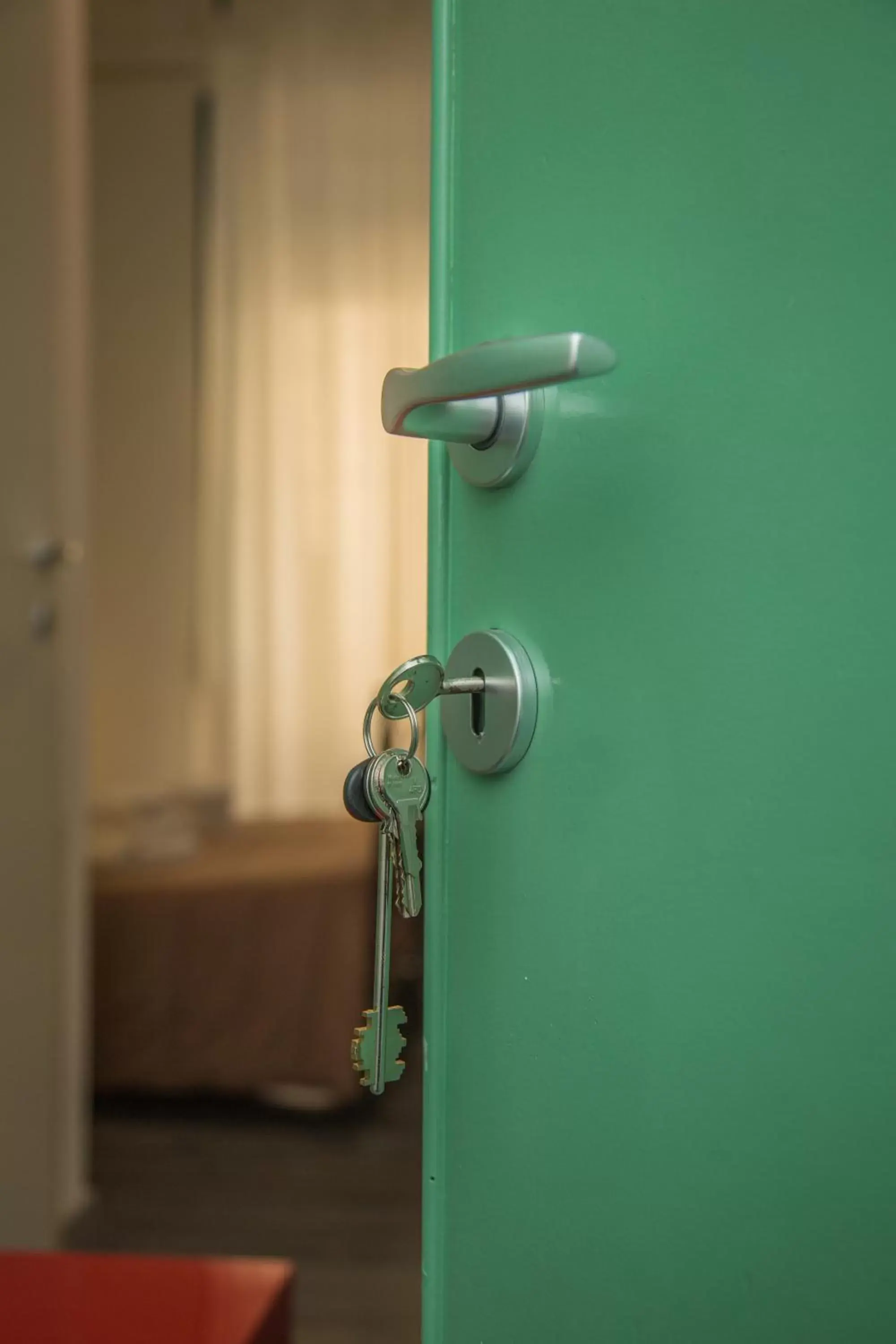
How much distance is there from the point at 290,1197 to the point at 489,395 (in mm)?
2140

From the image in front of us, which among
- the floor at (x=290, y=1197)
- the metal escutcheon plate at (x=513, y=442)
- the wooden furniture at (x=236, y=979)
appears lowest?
the floor at (x=290, y=1197)

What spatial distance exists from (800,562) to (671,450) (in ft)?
0.24

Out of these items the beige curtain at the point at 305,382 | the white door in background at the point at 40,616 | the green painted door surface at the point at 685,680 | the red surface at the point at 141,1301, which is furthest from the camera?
the beige curtain at the point at 305,382

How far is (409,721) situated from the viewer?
600 millimetres

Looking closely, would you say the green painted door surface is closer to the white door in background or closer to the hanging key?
the hanging key

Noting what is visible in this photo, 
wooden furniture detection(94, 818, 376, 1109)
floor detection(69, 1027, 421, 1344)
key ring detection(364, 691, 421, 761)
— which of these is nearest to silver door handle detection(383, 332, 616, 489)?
key ring detection(364, 691, 421, 761)

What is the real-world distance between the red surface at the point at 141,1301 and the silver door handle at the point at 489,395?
29.9 inches

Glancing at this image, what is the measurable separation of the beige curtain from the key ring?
11.3 ft

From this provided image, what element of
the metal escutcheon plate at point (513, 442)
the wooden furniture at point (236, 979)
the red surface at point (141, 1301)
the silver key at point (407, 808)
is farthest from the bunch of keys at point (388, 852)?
the wooden furniture at point (236, 979)

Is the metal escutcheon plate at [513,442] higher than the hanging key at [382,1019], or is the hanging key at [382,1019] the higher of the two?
the metal escutcheon plate at [513,442]

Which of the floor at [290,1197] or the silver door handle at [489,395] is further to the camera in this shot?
the floor at [290,1197]

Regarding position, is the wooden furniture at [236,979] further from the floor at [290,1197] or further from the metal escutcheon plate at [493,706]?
the metal escutcheon plate at [493,706]

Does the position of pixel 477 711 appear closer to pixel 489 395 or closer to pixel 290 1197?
pixel 489 395

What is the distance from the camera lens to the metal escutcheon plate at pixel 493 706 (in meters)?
0.56
